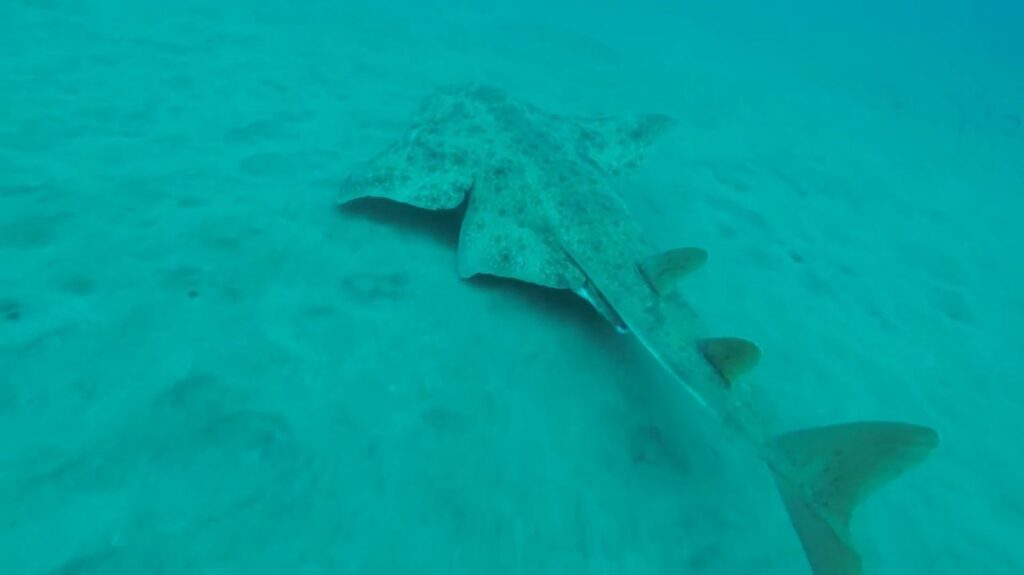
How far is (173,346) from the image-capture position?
3.33m

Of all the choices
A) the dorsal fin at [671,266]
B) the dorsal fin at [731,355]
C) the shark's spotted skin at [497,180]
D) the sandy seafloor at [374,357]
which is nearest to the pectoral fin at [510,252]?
the shark's spotted skin at [497,180]

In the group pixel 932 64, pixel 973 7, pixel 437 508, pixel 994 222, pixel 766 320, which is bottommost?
pixel 437 508

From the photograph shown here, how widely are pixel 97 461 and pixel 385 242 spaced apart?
2.48m

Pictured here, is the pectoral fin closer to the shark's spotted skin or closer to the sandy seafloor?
the shark's spotted skin

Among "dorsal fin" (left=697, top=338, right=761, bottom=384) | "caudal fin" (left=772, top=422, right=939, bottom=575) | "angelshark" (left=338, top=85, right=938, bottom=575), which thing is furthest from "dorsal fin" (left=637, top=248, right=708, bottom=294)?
"caudal fin" (left=772, top=422, right=939, bottom=575)

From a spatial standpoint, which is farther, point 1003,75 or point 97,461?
point 1003,75

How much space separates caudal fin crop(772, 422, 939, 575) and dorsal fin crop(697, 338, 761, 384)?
491 mm

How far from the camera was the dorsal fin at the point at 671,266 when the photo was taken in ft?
12.2

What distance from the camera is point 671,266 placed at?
3762mm

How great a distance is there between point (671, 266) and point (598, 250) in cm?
57

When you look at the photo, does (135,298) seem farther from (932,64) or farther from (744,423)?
Answer: (932,64)

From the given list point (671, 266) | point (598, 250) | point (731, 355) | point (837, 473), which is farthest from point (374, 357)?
point (837, 473)

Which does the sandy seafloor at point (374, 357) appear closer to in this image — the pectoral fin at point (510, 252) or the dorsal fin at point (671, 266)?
the pectoral fin at point (510, 252)

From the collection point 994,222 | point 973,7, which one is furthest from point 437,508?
point 973,7
